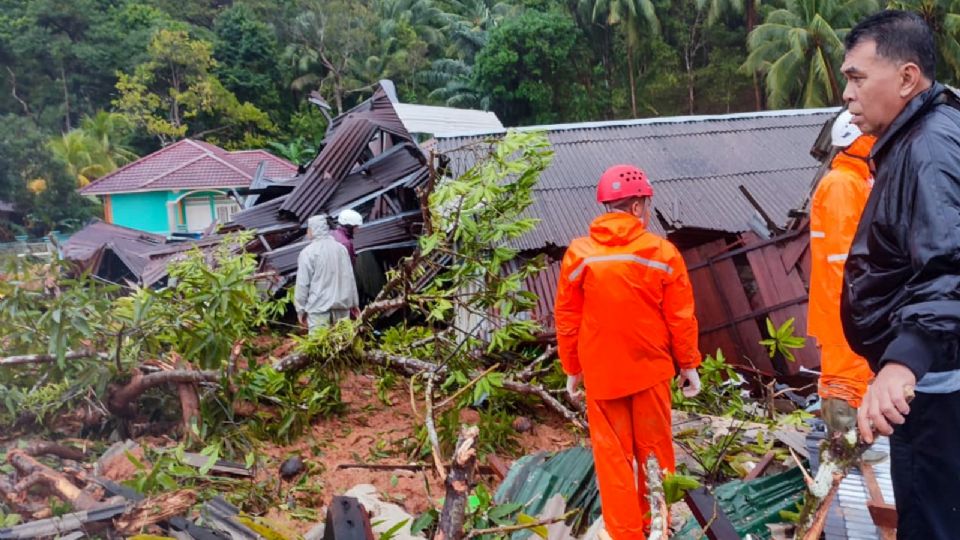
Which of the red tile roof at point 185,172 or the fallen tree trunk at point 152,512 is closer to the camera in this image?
the fallen tree trunk at point 152,512

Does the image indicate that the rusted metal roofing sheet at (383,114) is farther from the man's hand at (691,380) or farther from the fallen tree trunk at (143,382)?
the man's hand at (691,380)

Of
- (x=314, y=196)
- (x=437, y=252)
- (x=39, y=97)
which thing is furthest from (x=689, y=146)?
(x=39, y=97)

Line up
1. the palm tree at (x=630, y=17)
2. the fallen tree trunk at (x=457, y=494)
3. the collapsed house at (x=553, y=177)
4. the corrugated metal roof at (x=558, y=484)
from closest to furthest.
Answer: the fallen tree trunk at (x=457, y=494) < the corrugated metal roof at (x=558, y=484) < the collapsed house at (x=553, y=177) < the palm tree at (x=630, y=17)

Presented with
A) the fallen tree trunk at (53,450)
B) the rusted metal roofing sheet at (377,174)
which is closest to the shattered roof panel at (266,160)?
the rusted metal roofing sheet at (377,174)

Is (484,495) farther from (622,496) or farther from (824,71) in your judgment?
(824,71)

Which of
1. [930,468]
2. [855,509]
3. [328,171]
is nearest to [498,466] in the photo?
[855,509]

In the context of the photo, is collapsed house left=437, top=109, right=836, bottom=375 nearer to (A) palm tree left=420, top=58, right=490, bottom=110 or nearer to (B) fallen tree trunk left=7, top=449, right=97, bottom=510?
(B) fallen tree trunk left=7, top=449, right=97, bottom=510

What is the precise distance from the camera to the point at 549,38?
31.0 m

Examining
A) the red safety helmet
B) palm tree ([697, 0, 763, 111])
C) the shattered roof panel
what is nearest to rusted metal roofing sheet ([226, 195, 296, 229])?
the red safety helmet

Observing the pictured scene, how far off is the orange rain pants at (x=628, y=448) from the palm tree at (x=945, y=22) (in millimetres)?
22904

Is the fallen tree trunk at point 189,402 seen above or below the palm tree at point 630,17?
below

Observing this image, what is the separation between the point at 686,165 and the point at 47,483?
8.16 meters

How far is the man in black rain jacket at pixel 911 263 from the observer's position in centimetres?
170

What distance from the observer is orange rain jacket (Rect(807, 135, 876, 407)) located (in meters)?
3.08
